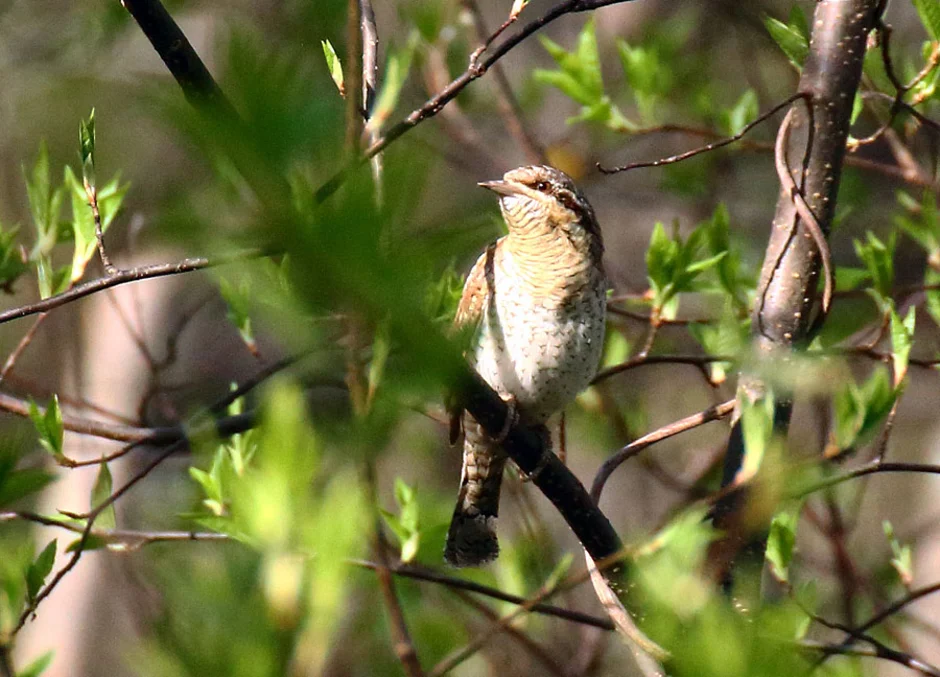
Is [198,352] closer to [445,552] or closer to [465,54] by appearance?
[465,54]

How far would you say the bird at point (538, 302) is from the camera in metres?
2.78

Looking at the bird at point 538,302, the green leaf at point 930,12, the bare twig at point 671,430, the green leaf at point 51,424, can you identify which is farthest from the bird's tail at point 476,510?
the green leaf at point 930,12

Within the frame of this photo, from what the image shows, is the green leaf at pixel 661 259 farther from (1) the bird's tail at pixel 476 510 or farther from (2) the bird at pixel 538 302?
(1) the bird's tail at pixel 476 510

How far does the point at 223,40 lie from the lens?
0.66 metres

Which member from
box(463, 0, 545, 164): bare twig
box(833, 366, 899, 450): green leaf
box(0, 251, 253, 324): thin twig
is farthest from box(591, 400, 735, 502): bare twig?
box(463, 0, 545, 164): bare twig

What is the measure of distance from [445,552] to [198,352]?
288cm

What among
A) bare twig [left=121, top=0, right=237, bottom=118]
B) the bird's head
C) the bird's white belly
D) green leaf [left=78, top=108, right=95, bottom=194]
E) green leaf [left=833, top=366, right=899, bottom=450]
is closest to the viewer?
bare twig [left=121, top=0, right=237, bottom=118]

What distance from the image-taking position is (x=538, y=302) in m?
2.81

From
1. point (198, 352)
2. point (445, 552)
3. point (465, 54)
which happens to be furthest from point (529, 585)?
point (198, 352)

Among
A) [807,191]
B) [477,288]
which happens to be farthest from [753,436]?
[477,288]

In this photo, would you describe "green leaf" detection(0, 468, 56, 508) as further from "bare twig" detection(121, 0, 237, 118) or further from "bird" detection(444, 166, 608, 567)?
"bird" detection(444, 166, 608, 567)

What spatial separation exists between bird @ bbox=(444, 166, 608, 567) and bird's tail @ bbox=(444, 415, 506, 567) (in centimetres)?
1

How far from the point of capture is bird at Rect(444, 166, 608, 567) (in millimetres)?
2781

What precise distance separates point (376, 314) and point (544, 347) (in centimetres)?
209
